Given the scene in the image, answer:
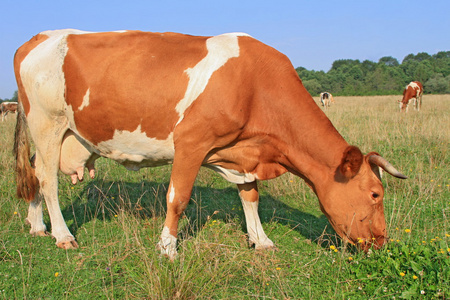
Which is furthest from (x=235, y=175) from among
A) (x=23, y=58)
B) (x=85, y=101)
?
(x=23, y=58)

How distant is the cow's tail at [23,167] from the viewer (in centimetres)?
503

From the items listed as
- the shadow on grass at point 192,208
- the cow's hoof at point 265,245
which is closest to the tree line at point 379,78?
the shadow on grass at point 192,208

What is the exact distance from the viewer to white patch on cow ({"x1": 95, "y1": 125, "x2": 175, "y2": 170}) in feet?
14.0

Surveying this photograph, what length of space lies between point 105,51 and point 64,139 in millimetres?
1331

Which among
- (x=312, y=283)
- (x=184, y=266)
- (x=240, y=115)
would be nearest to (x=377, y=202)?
(x=312, y=283)

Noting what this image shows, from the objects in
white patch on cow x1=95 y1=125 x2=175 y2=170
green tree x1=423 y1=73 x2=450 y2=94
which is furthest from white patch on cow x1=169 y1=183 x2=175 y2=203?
green tree x1=423 y1=73 x2=450 y2=94

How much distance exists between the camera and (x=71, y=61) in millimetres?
4508

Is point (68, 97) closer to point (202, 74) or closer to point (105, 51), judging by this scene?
point (105, 51)

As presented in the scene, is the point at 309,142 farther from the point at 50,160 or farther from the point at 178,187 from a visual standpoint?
the point at 50,160

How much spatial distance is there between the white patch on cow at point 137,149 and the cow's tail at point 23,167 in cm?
114

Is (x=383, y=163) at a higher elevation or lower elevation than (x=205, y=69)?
lower

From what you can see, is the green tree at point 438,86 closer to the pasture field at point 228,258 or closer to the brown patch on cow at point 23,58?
the pasture field at point 228,258

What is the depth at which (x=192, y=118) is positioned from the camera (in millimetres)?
3902

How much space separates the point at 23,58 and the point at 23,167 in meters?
1.39
